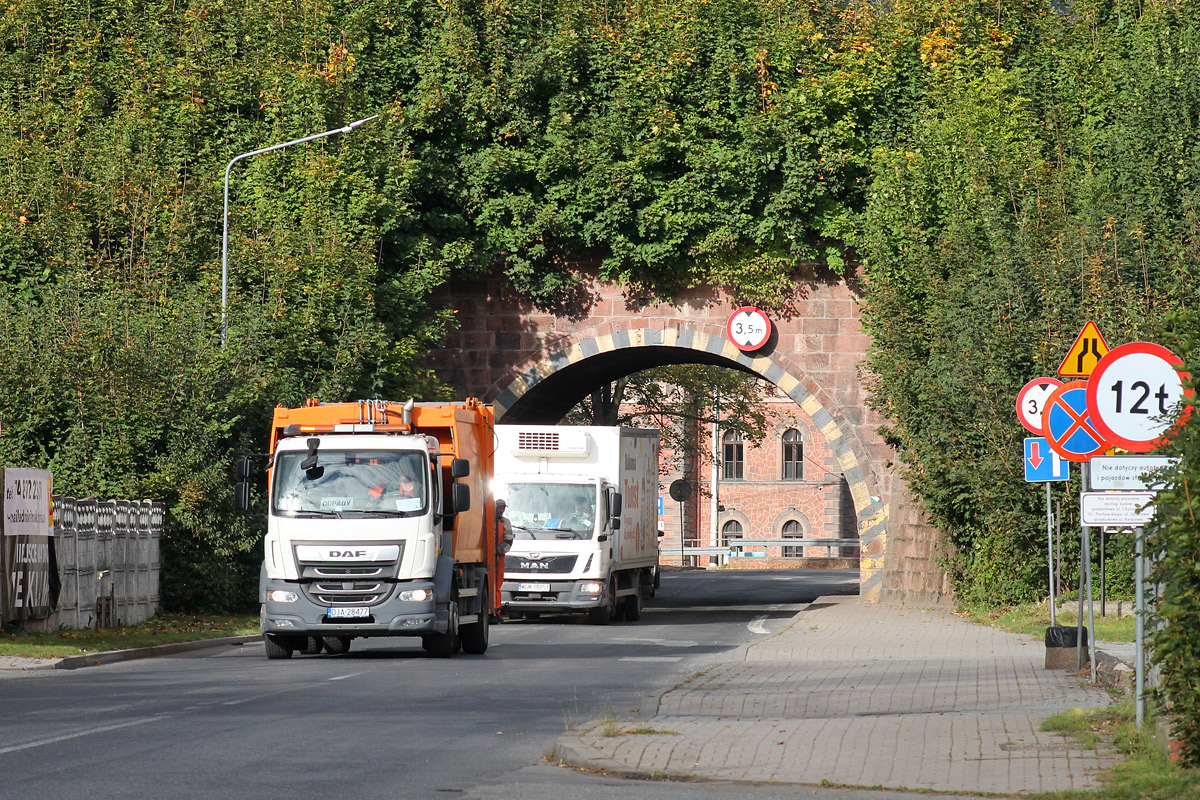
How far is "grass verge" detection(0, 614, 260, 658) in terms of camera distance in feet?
57.5

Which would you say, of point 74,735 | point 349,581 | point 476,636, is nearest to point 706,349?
point 476,636

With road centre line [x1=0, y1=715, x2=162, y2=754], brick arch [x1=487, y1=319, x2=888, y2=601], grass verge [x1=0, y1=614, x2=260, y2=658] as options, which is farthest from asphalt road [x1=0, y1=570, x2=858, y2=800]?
brick arch [x1=487, y1=319, x2=888, y2=601]

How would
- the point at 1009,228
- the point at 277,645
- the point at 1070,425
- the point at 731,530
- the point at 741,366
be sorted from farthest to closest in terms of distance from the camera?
the point at 731,530
the point at 741,366
the point at 1009,228
the point at 277,645
the point at 1070,425

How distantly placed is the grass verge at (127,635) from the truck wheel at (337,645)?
6.55ft

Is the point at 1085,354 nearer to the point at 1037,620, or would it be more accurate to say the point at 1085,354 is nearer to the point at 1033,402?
the point at 1033,402

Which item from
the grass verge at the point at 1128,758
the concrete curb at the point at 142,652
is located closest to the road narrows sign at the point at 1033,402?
the grass verge at the point at 1128,758

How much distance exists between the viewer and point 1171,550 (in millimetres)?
8109

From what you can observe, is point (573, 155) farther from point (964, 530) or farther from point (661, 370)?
point (661, 370)

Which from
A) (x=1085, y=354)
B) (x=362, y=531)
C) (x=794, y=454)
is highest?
(x=794, y=454)

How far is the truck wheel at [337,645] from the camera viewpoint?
63.4 ft

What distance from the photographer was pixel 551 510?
2562cm

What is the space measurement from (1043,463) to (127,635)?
1220 centimetres

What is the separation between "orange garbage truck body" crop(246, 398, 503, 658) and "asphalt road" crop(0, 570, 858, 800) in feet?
1.70

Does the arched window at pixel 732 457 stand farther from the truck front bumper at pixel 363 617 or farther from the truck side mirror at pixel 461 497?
the truck front bumper at pixel 363 617
